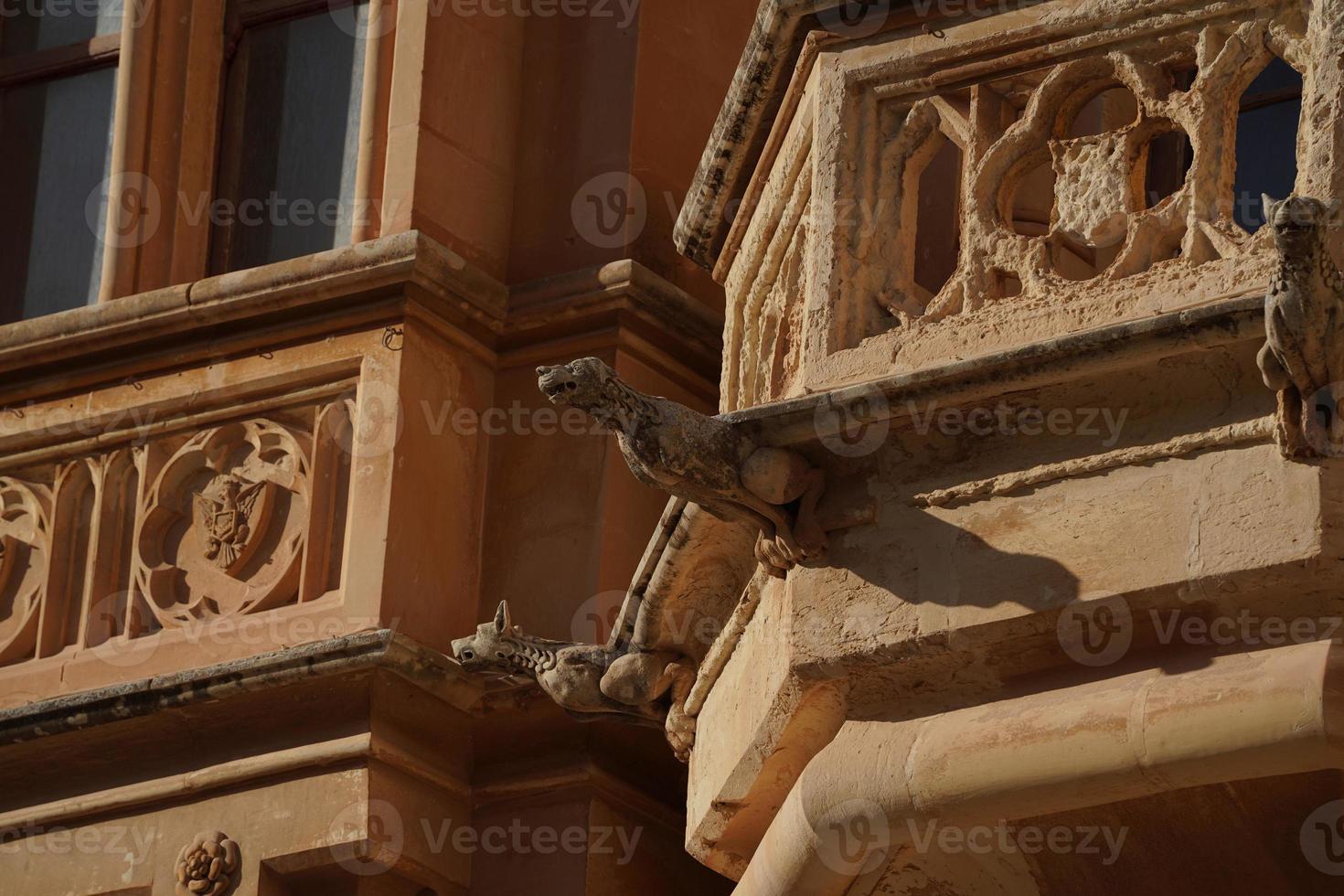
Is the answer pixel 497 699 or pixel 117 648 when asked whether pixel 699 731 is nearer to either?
pixel 497 699

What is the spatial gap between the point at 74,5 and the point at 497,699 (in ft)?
8.98

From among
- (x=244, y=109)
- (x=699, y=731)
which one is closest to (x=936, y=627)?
(x=699, y=731)

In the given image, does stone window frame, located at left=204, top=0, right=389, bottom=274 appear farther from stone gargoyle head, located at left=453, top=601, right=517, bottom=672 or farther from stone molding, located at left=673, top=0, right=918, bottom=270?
stone gargoyle head, located at left=453, top=601, right=517, bottom=672

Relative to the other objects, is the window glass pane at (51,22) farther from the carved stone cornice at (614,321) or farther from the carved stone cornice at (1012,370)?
the carved stone cornice at (1012,370)

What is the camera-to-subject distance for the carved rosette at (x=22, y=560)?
829 centimetres

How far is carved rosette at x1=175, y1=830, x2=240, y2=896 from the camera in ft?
25.2

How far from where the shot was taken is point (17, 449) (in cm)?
845
